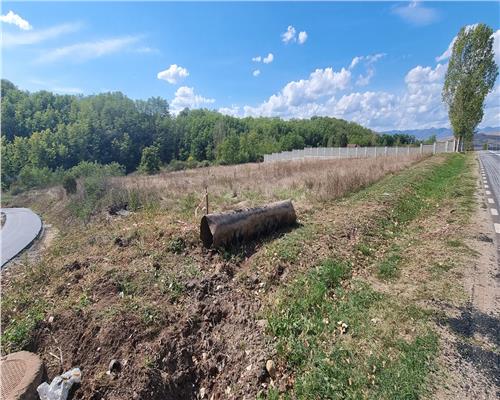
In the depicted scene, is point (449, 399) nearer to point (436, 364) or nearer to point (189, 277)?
point (436, 364)

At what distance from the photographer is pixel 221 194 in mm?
12336

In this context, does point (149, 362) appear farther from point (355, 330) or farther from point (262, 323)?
point (355, 330)

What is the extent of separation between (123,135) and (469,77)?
74.6 meters

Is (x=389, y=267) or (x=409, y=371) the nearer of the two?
(x=409, y=371)

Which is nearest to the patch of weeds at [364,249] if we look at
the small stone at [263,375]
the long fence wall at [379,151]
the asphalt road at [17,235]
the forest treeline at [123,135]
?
the small stone at [263,375]

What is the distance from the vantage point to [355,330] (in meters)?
3.35

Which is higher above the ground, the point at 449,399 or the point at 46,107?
the point at 46,107

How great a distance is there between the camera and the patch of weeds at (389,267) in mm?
4594

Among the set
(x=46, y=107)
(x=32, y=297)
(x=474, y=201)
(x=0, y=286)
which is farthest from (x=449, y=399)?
(x=46, y=107)

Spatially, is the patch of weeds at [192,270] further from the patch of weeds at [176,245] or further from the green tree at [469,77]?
the green tree at [469,77]

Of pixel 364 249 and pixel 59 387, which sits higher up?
pixel 364 249

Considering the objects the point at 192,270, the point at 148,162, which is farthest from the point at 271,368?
the point at 148,162

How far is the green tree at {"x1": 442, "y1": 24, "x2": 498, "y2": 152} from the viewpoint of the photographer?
31844 mm

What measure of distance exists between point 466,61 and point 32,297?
43.4 m
